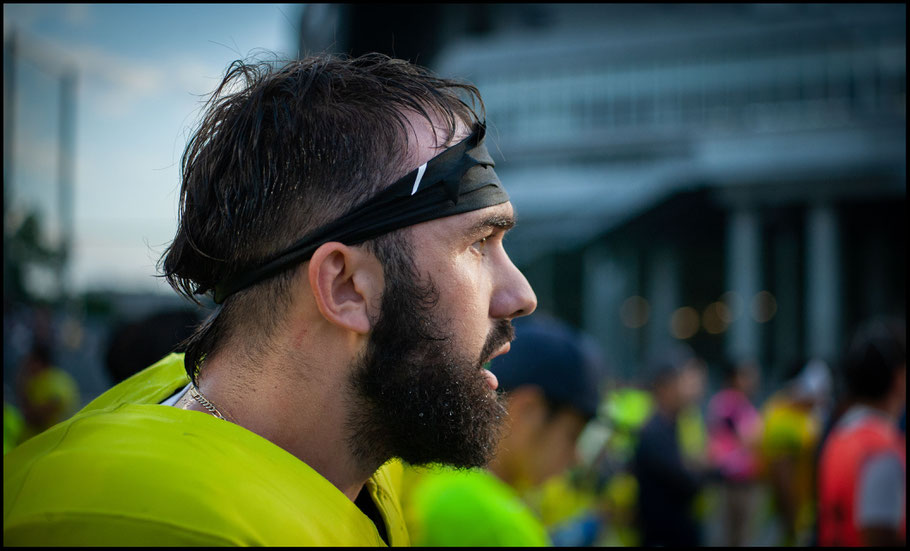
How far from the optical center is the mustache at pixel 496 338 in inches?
64.9

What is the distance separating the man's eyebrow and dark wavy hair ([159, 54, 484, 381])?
8.3 inches

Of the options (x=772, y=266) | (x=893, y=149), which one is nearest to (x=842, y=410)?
(x=893, y=149)

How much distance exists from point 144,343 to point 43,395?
12.0 feet

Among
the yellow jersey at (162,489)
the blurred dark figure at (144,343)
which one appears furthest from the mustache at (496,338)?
the blurred dark figure at (144,343)

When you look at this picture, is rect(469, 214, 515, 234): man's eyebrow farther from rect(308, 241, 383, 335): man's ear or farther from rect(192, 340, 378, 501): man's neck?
rect(192, 340, 378, 501): man's neck

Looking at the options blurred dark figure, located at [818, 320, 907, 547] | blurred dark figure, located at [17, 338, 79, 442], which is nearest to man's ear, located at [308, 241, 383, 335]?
blurred dark figure, located at [818, 320, 907, 547]

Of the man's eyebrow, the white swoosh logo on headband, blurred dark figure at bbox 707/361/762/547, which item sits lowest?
blurred dark figure at bbox 707/361/762/547

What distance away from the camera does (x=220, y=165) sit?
1687 millimetres

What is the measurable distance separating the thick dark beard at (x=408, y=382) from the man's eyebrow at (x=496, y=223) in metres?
0.18

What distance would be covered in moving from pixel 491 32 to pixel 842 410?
3265 cm

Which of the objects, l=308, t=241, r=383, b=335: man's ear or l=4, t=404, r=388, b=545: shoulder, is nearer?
l=4, t=404, r=388, b=545: shoulder

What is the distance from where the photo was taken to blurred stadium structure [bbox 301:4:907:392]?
2103 centimetres

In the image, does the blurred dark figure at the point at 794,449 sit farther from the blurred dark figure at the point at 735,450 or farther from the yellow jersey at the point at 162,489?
the yellow jersey at the point at 162,489

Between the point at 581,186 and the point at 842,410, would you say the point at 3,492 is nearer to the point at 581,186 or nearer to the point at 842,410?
the point at 842,410
